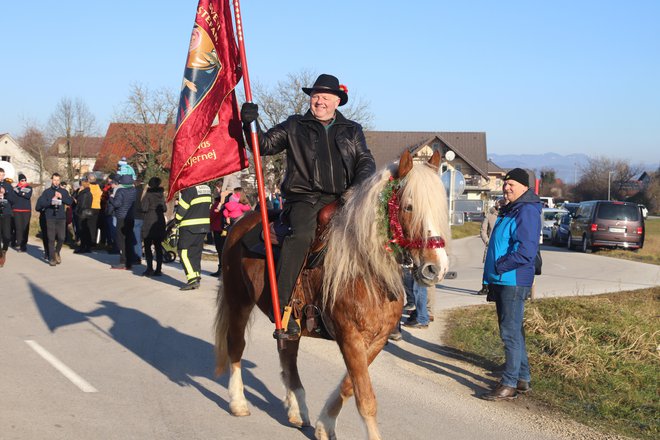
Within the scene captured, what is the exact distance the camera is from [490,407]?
22.8 feet

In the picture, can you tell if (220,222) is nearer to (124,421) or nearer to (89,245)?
(89,245)

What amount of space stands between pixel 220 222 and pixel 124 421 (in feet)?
35.4

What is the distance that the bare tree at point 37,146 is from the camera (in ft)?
229

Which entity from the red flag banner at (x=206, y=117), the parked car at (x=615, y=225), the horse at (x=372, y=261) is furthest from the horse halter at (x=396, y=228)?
the parked car at (x=615, y=225)

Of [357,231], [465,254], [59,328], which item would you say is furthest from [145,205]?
[465,254]

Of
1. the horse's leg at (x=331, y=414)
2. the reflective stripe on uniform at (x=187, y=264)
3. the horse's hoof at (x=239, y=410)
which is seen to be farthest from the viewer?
the reflective stripe on uniform at (x=187, y=264)

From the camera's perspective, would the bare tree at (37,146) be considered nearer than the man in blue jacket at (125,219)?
No

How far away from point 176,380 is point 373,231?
3399mm

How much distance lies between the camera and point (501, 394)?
714 centimetres

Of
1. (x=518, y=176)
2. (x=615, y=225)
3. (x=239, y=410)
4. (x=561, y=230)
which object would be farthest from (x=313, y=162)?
(x=561, y=230)

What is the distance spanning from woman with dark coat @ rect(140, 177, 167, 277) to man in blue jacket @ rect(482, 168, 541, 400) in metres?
9.72

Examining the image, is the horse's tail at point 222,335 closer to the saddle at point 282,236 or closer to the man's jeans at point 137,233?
the saddle at point 282,236

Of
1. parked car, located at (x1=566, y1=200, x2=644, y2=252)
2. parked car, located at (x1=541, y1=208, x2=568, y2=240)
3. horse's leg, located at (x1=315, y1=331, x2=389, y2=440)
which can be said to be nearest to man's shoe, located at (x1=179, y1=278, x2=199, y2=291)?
horse's leg, located at (x1=315, y1=331, x2=389, y2=440)

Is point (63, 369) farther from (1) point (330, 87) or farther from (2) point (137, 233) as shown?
(2) point (137, 233)
